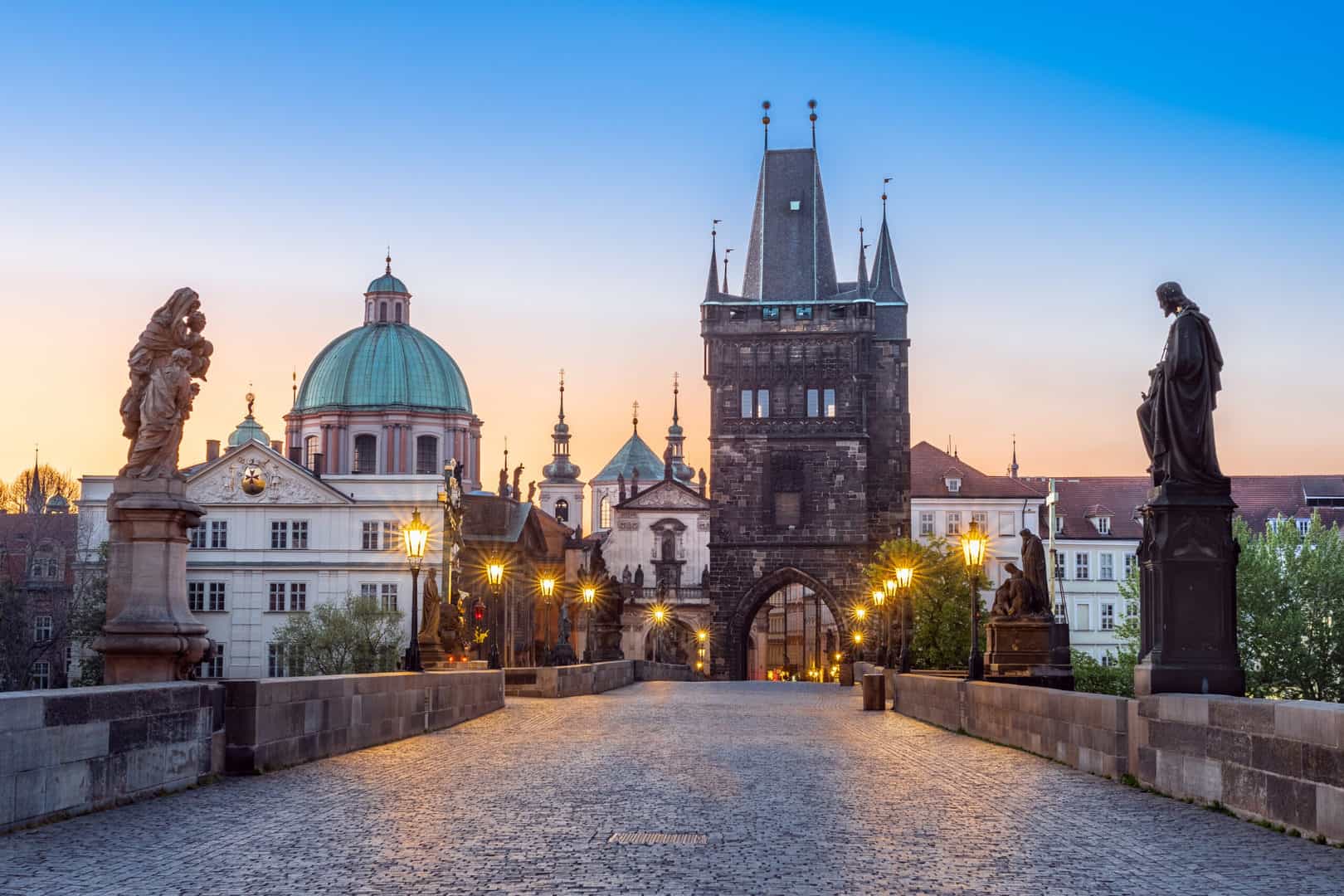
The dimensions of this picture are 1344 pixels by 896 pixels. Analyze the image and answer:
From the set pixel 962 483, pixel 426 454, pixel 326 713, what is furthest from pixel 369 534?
pixel 326 713

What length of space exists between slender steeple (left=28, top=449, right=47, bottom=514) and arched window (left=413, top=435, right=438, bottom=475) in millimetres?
21159

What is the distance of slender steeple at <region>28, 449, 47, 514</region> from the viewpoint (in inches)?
3777

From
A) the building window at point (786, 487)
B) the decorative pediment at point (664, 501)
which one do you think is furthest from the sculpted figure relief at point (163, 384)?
the decorative pediment at point (664, 501)

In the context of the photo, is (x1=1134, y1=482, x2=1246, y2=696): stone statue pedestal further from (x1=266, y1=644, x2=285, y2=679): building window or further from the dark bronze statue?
(x1=266, y1=644, x2=285, y2=679): building window

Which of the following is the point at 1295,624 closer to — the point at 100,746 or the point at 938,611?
the point at 938,611

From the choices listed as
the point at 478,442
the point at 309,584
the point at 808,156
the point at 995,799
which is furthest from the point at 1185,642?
the point at 478,442

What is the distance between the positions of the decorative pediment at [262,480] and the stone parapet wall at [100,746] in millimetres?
68163

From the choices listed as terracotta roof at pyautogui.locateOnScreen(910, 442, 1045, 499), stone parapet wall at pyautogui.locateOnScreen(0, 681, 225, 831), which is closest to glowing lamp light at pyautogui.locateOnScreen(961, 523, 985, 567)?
stone parapet wall at pyautogui.locateOnScreen(0, 681, 225, 831)

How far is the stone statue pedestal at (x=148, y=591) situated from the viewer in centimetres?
1439

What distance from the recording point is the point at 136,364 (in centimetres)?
1541

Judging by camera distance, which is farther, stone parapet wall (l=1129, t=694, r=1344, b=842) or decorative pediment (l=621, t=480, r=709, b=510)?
decorative pediment (l=621, t=480, r=709, b=510)

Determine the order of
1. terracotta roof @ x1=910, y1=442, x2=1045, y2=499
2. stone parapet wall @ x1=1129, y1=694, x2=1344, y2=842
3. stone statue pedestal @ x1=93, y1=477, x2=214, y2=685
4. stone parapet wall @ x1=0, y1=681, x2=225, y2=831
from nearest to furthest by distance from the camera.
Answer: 1. stone parapet wall @ x1=1129, y1=694, x2=1344, y2=842
2. stone parapet wall @ x1=0, y1=681, x2=225, y2=831
3. stone statue pedestal @ x1=93, y1=477, x2=214, y2=685
4. terracotta roof @ x1=910, y1=442, x2=1045, y2=499

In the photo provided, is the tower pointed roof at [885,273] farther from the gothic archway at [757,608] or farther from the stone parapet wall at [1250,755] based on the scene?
the stone parapet wall at [1250,755]

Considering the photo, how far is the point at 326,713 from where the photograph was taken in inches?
683
